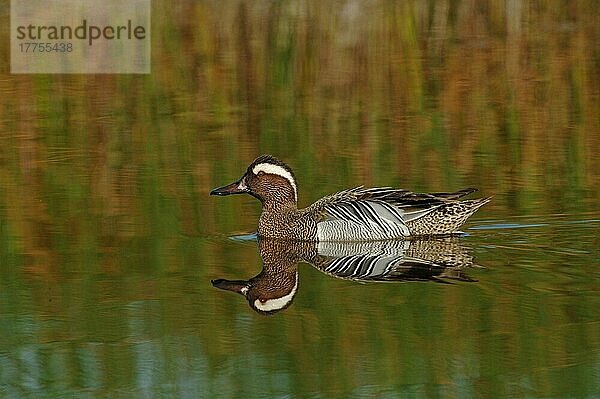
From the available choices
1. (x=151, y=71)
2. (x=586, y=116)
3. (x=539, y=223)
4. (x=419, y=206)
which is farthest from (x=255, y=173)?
(x=151, y=71)

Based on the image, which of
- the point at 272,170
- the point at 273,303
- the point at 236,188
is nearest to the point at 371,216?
the point at 272,170

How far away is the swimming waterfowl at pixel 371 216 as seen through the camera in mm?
10586

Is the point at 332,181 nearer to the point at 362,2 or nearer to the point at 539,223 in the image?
the point at 539,223

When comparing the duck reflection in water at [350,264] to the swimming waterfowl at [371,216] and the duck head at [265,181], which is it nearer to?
the swimming waterfowl at [371,216]

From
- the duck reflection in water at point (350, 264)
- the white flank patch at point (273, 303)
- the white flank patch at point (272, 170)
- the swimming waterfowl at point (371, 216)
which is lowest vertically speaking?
the white flank patch at point (273, 303)

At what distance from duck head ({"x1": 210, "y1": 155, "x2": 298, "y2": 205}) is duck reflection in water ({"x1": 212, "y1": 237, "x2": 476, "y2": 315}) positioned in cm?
47

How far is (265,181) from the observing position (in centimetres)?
1112

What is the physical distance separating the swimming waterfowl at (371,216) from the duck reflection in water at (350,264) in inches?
2.8

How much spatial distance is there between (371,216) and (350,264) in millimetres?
943

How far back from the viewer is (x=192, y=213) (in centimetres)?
1098

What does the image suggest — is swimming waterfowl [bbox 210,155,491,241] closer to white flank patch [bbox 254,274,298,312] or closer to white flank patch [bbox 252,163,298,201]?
white flank patch [bbox 252,163,298,201]

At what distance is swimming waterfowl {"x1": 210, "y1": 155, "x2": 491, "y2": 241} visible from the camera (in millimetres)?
10586

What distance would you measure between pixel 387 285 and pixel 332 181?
3104 millimetres

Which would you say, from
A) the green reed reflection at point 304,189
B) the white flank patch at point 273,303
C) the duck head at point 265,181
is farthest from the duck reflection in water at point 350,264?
the duck head at point 265,181
